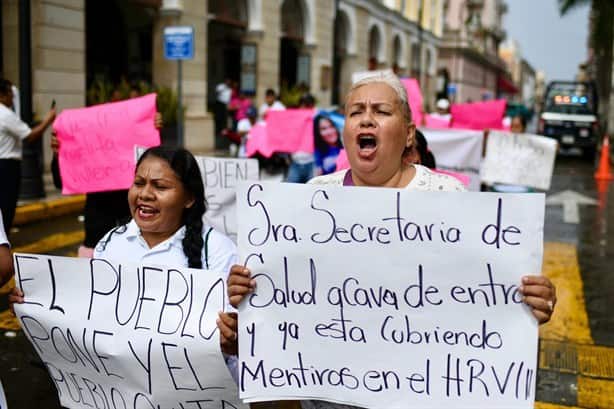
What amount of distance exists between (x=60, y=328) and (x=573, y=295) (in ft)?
16.9

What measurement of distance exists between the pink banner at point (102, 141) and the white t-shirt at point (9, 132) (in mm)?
1598

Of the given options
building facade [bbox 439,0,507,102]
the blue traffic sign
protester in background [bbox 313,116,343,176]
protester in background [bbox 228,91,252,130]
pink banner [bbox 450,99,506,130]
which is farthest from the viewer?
building facade [bbox 439,0,507,102]

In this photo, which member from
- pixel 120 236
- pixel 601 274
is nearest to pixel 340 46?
pixel 601 274

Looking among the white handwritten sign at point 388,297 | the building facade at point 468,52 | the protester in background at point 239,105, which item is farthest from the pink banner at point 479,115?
the building facade at point 468,52

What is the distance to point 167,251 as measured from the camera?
2.85m

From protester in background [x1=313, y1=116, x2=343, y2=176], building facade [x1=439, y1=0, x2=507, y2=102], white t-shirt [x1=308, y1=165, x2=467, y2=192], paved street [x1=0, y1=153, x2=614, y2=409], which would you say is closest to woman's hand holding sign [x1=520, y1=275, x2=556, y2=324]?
white t-shirt [x1=308, y1=165, x2=467, y2=192]

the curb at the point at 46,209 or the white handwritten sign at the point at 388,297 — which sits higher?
the white handwritten sign at the point at 388,297

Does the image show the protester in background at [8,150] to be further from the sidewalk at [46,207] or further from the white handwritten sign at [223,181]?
the sidewalk at [46,207]

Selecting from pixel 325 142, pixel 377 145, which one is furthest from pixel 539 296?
pixel 325 142

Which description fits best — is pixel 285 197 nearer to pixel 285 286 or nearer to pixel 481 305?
pixel 285 286

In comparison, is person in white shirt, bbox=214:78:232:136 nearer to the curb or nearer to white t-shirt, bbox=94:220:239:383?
the curb

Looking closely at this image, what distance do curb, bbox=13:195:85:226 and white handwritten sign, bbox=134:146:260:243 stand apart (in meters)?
4.51

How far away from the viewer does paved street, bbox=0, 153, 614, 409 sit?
13.8ft

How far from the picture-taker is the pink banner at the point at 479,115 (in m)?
10.0
